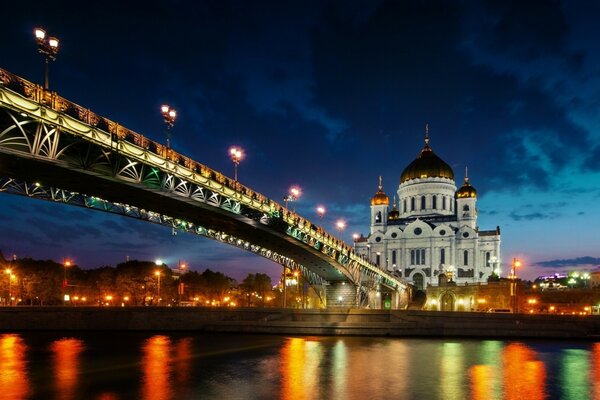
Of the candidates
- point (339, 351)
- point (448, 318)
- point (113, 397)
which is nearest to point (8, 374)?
point (113, 397)

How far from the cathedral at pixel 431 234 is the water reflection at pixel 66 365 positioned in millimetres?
92136

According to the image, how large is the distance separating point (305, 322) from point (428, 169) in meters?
89.4

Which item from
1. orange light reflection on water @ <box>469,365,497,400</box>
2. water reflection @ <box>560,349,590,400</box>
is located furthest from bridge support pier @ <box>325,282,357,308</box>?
orange light reflection on water @ <box>469,365,497,400</box>

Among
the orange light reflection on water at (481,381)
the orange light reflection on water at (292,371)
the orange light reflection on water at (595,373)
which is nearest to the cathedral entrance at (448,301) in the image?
the orange light reflection on water at (595,373)

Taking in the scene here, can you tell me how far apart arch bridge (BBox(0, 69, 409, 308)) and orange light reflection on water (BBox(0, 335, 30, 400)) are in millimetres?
10704

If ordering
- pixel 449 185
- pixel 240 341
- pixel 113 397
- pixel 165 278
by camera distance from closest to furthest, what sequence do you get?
pixel 113 397, pixel 240 341, pixel 165 278, pixel 449 185

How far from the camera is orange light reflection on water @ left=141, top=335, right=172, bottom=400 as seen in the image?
812 inches

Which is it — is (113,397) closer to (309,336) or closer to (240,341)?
(240,341)

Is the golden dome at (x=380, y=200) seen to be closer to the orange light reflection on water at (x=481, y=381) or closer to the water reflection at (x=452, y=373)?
the water reflection at (x=452, y=373)

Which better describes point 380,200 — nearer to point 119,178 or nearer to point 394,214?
point 394,214

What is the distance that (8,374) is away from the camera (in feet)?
83.6

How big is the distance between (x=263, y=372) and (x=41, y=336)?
1207 inches

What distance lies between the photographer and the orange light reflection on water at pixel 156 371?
2062 centimetres

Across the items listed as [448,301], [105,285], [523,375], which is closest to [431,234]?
[448,301]
